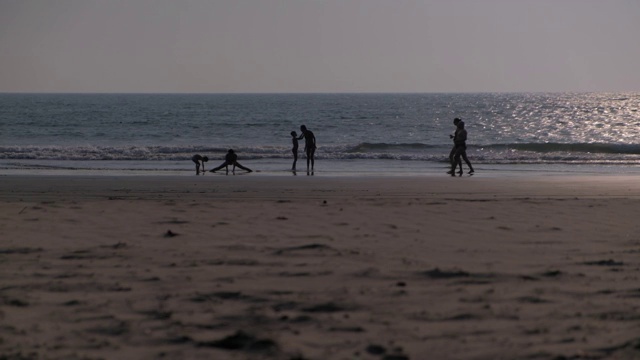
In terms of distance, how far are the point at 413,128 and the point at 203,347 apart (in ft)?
188

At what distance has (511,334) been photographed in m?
4.57

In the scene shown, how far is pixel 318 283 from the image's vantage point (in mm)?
5785

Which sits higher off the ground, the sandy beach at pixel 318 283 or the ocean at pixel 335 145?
the sandy beach at pixel 318 283

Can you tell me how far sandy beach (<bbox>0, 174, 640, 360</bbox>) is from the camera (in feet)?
14.6

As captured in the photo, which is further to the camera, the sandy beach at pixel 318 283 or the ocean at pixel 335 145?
the ocean at pixel 335 145

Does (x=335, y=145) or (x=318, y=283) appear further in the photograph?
(x=335, y=145)

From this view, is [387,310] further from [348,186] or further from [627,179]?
[627,179]

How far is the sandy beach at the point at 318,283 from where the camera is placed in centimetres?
445

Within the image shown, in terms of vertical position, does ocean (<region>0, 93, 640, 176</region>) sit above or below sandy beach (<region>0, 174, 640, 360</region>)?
below

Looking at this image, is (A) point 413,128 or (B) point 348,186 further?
(A) point 413,128

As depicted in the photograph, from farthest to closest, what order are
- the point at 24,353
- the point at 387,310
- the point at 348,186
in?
the point at 348,186, the point at 387,310, the point at 24,353

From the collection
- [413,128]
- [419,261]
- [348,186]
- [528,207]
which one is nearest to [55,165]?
[348,186]

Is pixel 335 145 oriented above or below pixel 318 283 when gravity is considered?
below

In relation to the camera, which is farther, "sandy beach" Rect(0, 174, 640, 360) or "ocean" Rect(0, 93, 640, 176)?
"ocean" Rect(0, 93, 640, 176)
